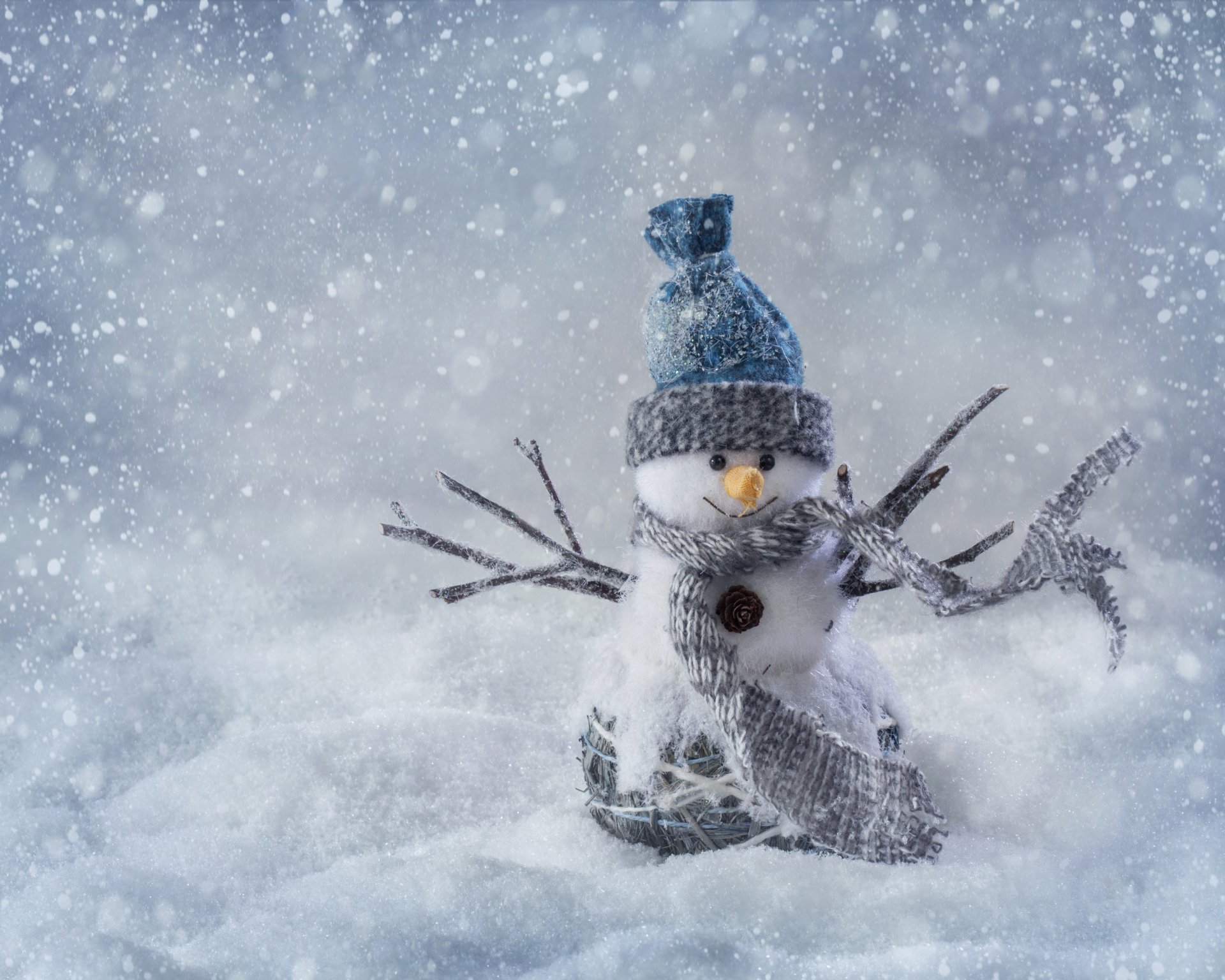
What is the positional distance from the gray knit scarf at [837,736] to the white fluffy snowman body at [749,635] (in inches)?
1.7

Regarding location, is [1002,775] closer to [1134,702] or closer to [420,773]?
[1134,702]

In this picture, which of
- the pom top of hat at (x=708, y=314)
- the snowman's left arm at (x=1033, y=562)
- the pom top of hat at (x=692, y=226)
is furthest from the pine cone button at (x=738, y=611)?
the pom top of hat at (x=692, y=226)

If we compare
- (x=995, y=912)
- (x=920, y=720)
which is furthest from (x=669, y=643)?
(x=920, y=720)

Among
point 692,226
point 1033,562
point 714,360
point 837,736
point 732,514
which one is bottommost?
point 837,736

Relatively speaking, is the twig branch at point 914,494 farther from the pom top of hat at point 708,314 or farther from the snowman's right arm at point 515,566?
the snowman's right arm at point 515,566

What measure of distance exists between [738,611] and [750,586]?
0.03 metres

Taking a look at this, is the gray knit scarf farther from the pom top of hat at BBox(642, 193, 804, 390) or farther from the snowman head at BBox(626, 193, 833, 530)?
the pom top of hat at BBox(642, 193, 804, 390)

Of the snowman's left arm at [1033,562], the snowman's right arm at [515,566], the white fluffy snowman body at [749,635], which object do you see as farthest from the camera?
the snowman's right arm at [515,566]

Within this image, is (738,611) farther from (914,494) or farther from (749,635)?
(914,494)

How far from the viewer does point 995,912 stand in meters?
0.87

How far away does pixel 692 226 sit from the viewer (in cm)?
107

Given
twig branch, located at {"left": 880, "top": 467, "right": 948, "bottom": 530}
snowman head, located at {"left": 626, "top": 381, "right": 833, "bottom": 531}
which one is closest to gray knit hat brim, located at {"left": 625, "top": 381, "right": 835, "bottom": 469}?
snowman head, located at {"left": 626, "top": 381, "right": 833, "bottom": 531}

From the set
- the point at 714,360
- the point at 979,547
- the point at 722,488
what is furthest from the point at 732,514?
the point at 979,547

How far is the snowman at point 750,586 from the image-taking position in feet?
3.06
